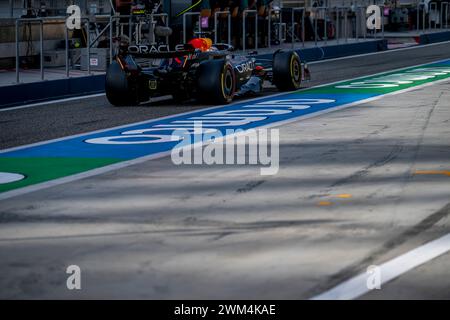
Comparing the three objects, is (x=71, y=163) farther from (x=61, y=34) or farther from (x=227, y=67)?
(x=61, y=34)

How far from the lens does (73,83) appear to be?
23.9m

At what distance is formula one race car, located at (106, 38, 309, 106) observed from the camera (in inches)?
769

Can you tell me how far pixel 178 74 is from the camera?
19.7 meters

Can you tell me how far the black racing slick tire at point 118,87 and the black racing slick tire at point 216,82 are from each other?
115 centimetres

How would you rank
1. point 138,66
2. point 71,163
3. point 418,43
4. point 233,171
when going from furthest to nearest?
point 418,43 < point 138,66 < point 71,163 < point 233,171

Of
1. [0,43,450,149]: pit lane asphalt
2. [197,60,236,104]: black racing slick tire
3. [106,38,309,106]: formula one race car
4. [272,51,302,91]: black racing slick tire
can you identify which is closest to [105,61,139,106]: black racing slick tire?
[106,38,309,106]: formula one race car

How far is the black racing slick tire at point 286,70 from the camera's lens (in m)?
22.0

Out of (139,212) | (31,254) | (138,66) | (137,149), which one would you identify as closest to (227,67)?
(138,66)

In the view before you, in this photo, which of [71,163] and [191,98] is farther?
[191,98]

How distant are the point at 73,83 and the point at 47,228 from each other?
14.8 meters

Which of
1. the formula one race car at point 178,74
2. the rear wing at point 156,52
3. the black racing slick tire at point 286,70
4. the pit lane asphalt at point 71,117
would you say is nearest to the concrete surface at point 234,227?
the pit lane asphalt at point 71,117

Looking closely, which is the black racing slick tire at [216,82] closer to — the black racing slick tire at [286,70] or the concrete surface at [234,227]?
the black racing slick tire at [286,70]

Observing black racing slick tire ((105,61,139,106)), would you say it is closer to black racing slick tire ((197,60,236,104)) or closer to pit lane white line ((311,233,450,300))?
black racing slick tire ((197,60,236,104))
